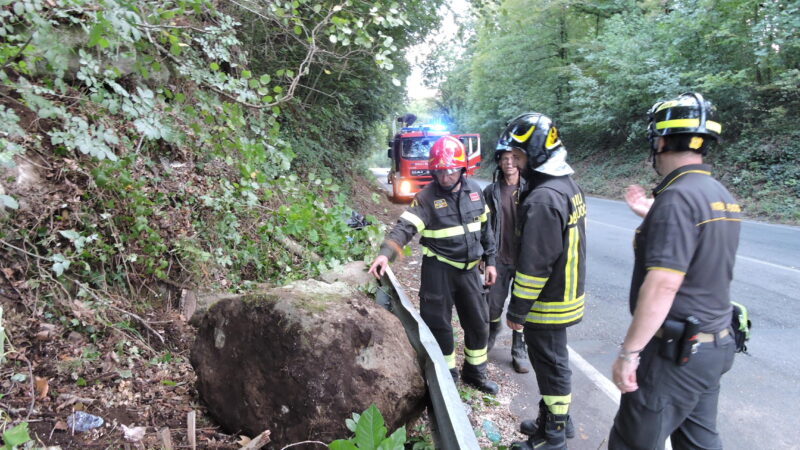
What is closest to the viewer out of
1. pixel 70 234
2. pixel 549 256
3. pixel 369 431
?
pixel 369 431

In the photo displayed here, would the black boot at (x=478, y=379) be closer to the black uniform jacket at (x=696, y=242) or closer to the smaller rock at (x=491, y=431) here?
the smaller rock at (x=491, y=431)

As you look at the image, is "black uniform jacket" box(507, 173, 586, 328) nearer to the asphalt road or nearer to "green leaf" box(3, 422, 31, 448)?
the asphalt road

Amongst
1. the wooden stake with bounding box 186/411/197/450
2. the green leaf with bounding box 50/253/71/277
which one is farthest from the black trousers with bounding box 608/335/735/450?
the green leaf with bounding box 50/253/71/277

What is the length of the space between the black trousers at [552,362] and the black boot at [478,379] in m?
0.81

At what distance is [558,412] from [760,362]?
2524mm

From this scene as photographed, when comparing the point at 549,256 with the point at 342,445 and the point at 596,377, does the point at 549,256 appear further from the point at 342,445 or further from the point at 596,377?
the point at 596,377

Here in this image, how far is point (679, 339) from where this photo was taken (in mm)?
1993

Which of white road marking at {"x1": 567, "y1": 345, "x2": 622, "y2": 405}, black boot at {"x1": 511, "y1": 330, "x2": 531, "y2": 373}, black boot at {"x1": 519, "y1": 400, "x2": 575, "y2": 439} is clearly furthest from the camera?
black boot at {"x1": 511, "y1": 330, "x2": 531, "y2": 373}

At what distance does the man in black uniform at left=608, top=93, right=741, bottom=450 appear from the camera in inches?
76.5

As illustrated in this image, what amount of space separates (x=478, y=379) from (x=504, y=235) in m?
1.39

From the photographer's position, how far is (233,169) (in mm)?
5492

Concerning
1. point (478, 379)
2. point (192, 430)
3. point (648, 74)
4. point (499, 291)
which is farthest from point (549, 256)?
point (648, 74)

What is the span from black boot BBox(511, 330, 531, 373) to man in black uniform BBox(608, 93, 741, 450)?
1.91 metres

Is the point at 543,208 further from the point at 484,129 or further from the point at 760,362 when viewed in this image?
the point at 484,129
